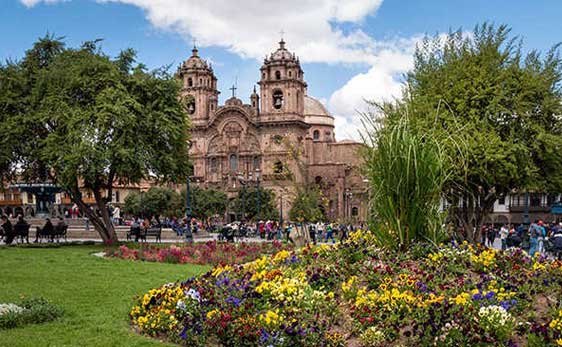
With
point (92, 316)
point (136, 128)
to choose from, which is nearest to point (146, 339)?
point (92, 316)

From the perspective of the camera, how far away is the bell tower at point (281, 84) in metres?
64.2

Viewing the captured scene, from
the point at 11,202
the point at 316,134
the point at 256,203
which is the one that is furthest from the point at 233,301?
the point at 11,202

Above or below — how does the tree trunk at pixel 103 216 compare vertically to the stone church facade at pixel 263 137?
below

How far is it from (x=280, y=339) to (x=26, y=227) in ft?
61.8

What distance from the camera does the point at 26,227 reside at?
74.2 feet

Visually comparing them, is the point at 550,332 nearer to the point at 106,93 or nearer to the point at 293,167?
the point at 106,93

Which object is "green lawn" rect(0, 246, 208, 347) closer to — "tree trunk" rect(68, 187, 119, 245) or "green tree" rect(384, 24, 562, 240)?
"tree trunk" rect(68, 187, 119, 245)

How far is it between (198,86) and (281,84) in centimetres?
1011

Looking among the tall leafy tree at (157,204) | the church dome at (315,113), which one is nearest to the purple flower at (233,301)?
the tall leafy tree at (157,204)

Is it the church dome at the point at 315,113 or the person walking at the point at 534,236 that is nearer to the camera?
the person walking at the point at 534,236

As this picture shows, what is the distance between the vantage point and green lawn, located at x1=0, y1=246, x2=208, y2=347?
7.19 meters

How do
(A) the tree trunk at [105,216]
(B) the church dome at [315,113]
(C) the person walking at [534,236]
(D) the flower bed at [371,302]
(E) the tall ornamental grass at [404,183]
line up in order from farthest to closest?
(B) the church dome at [315,113], (A) the tree trunk at [105,216], (C) the person walking at [534,236], (E) the tall ornamental grass at [404,183], (D) the flower bed at [371,302]

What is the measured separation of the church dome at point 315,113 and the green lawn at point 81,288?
57450mm

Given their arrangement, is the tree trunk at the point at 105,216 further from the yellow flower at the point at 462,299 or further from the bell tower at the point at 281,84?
the bell tower at the point at 281,84
